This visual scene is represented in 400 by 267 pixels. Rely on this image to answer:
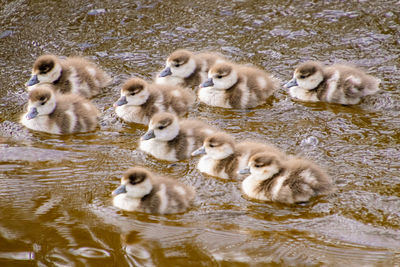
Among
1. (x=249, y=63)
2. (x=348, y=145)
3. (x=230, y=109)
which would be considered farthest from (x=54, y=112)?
(x=348, y=145)

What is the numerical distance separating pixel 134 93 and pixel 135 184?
131cm

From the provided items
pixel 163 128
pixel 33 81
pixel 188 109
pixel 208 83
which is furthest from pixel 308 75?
pixel 33 81

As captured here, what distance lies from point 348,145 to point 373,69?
130cm

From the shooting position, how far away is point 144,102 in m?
4.79

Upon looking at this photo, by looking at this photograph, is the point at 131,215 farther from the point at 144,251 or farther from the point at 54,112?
the point at 54,112

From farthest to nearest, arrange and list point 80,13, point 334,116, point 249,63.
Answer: point 80,13 → point 249,63 → point 334,116

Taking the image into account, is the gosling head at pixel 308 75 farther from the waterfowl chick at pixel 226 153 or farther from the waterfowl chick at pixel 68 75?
the waterfowl chick at pixel 68 75

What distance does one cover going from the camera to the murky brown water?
319 cm

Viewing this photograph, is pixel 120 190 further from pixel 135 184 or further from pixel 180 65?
pixel 180 65

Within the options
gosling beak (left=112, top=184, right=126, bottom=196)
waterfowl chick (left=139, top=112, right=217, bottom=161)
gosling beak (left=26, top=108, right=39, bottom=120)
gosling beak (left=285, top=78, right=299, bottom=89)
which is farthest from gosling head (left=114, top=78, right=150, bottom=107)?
gosling beak (left=112, top=184, right=126, bottom=196)

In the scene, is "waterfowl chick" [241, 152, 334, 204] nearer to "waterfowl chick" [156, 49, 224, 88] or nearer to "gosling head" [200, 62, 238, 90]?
"gosling head" [200, 62, 238, 90]

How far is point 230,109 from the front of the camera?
494 cm

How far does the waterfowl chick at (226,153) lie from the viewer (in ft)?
12.9

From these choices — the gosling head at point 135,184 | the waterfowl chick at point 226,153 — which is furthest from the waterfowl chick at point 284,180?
the gosling head at point 135,184
